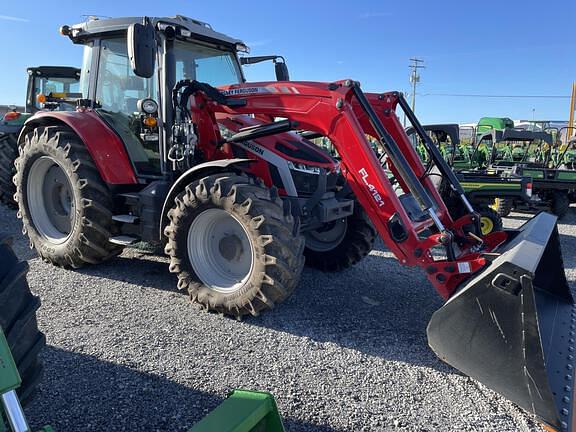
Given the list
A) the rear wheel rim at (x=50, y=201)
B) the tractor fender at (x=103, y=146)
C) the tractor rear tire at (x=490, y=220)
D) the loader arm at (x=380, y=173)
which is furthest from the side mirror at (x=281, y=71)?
the tractor rear tire at (x=490, y=220)

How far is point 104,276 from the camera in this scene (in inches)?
183

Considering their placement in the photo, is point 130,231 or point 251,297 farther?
point 130,231

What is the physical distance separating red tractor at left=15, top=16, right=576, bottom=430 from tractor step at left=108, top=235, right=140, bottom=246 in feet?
0.13

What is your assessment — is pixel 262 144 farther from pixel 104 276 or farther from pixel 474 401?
pixel 474 401

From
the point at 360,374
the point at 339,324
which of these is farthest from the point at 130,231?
the point at 360,374

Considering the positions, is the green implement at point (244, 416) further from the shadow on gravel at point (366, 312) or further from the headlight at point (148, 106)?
the headlight at point (148, 106)

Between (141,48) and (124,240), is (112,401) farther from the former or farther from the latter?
(141,48)

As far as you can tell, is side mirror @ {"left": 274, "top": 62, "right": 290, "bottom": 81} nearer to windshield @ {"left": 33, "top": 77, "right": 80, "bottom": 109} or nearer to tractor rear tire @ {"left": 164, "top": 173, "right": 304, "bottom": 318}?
tractor rear tire @ {"left": 164, "top": 173, "right": 304, "bottom": 318}

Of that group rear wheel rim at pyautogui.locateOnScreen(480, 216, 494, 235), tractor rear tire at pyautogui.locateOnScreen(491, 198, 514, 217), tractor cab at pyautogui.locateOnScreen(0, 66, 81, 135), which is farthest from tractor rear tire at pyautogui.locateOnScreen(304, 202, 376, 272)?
tractor cab at pyautogui.locateOnScreen(0, 66, 81, 135)

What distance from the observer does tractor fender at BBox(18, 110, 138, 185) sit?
4.41m

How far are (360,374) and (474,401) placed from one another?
68cm

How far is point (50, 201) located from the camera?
5.02 metres

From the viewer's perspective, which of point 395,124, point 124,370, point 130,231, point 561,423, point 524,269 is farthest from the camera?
point 130,231

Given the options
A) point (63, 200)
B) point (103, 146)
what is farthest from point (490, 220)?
point (63, 200)
